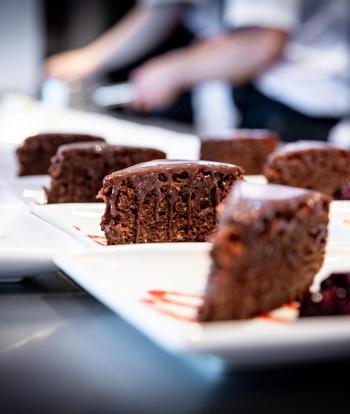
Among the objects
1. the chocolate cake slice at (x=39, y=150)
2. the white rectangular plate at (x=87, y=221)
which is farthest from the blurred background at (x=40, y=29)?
the white rectangular plate at (x=87, y=221)

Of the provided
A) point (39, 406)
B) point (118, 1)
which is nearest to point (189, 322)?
point (39, 406)

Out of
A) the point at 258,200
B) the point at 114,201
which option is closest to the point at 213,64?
the point at 114,201

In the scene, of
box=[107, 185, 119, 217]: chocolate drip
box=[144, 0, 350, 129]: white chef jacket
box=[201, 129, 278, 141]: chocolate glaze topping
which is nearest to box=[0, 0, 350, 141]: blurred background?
box=[144, 0, 350, 129]: white chef jacket

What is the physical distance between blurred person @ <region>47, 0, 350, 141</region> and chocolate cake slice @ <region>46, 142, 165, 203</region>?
2.68 m

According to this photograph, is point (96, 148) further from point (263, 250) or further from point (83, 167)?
point (263, 250)

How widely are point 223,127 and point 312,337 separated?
631 centimetres

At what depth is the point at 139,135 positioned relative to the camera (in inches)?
163

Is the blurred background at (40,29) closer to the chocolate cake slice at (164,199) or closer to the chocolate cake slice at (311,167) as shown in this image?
the chocolate cake slice at (311,167)

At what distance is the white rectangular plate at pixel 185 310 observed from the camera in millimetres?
1024

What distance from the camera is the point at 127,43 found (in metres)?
7.64

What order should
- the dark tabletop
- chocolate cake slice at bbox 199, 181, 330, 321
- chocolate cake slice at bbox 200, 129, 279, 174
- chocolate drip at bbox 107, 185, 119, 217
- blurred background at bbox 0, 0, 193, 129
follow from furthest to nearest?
1. blurred background at bbox 0, 0, 193, 129
2. chocolate cake slice at bbox 200, 129, 279, 174
3. chocolate drip at bbox 107, 185, 119, 217
4. chocolate cake slice at bbox 199, 181, 330, 321
5. the dark tabletop

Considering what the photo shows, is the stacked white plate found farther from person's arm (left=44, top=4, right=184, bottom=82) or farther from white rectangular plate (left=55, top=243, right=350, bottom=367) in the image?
person's arm (left=44, top=4, right=184, bottom=82)

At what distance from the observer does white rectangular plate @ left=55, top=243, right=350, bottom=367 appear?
102 cm

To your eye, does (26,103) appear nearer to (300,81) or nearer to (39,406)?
(300,81)
